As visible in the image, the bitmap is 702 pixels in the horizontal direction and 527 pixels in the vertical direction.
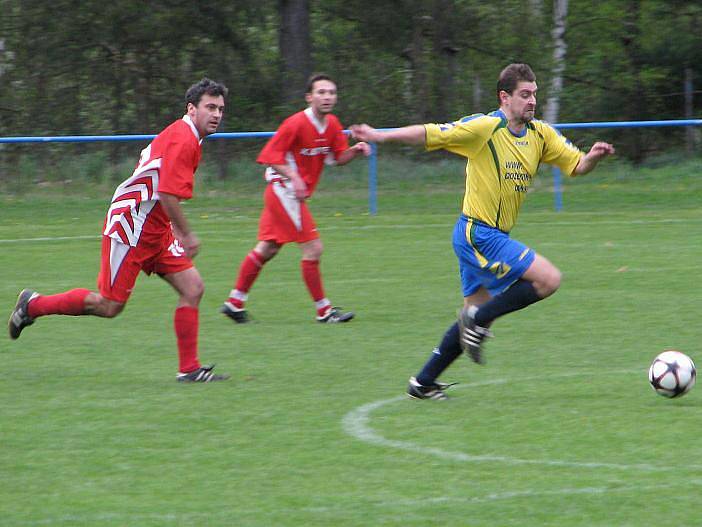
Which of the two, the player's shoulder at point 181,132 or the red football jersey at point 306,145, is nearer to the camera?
the player's shoulder at point 181,132

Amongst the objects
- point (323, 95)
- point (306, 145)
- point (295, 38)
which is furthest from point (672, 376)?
point (295, 38)

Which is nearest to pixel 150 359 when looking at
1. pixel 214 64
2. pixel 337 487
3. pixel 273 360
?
pixel 273 360

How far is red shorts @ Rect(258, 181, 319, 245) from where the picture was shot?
10.3 meters

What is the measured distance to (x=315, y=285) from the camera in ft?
33.5

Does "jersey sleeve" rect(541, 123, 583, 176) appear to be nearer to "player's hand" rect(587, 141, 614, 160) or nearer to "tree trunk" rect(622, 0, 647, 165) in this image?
"player's hand" rect(587, 141, 614, 160)

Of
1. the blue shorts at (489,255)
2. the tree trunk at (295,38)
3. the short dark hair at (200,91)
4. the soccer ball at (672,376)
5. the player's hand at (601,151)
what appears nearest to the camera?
the soccer ball at (672,376)

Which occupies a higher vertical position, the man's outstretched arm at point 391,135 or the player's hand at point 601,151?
the man's outstretched arm at point 391,135

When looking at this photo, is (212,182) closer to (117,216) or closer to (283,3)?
(283,3)

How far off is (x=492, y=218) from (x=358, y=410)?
1.23 metres

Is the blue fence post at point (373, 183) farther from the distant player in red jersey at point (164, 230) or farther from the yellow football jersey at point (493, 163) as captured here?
the yellow football jersey at point (493, 163)

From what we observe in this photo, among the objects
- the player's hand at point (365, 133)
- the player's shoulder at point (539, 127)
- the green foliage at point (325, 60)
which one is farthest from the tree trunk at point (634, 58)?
the player's hand at point (365, 133)

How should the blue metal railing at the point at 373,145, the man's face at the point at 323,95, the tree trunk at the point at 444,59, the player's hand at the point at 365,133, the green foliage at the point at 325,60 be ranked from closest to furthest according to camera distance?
the player's hand at the point at 365,133 < the man's face at the point at 323,95 < the blue metal railing at the point at 373,145 < the green foliage at the point at 325,60 < the tree trunk at the point at 444,59

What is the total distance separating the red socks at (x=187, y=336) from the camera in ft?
25.7

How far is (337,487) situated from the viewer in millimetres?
5477
